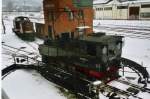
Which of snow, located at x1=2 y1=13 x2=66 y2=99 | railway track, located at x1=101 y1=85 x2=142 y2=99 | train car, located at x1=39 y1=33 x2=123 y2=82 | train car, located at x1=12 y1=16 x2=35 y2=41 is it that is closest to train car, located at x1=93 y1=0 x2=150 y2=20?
train car, located at x1=12 y1=16 x2=35 y2=41

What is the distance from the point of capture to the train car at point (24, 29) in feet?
66.4

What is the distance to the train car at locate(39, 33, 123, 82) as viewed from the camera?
292 inches

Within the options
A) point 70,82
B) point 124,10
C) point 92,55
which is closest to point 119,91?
point 92,55

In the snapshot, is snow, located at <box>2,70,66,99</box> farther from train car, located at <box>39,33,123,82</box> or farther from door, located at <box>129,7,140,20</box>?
door, located at <box>129,7,140,20</box>

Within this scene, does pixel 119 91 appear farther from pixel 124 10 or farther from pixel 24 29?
pixel 124 10

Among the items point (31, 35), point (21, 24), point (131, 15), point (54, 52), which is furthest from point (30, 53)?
point (131, 15)

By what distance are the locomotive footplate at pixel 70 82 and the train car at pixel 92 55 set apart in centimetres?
50

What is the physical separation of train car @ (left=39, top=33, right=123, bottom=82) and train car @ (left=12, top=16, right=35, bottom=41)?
11.6m

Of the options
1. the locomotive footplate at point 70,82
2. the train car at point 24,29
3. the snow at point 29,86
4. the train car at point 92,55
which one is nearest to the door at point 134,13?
the train car at point 24,29

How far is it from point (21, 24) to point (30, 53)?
7.92 metres

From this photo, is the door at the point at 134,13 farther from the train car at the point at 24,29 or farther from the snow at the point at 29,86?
the snow at the point at 29,86

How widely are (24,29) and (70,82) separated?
14.6 metres

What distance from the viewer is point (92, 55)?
302 inches

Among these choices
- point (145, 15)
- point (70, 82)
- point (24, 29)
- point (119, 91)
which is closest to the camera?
point (119, 91)
